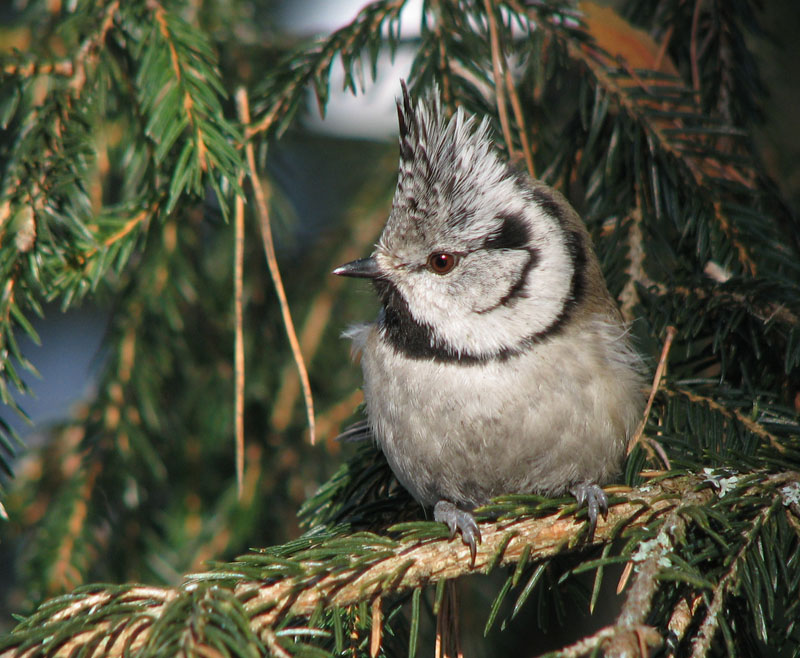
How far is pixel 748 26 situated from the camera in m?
2.29

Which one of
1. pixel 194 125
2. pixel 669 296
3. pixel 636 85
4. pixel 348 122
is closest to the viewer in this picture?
pixel 194 125

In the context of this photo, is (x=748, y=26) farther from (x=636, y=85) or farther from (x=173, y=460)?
(x=173, y=460)

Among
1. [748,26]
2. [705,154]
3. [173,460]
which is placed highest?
[748,26]

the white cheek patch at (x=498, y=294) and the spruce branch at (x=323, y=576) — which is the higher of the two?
the white cheek patch at (x=498, y=294)

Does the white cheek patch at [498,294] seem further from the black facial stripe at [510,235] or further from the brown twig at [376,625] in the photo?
the brown twig at [376,625]

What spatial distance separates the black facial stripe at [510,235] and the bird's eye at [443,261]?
10 cm

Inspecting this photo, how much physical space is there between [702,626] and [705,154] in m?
1.23

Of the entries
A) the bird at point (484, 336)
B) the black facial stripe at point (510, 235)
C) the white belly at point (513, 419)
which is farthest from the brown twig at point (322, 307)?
the black facial stripe at point (510, 235)

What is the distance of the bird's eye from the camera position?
2.05 meters

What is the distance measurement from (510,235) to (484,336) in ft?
1.00

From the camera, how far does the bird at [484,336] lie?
5.95 ft

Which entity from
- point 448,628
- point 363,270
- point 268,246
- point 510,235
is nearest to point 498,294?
point 510,235

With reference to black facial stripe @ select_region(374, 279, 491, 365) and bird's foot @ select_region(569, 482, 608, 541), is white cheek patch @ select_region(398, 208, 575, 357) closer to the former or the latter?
black facial stripe @ select_region(374, 279, 491, 365)

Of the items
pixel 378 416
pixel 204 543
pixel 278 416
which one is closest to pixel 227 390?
pixel 278 416
